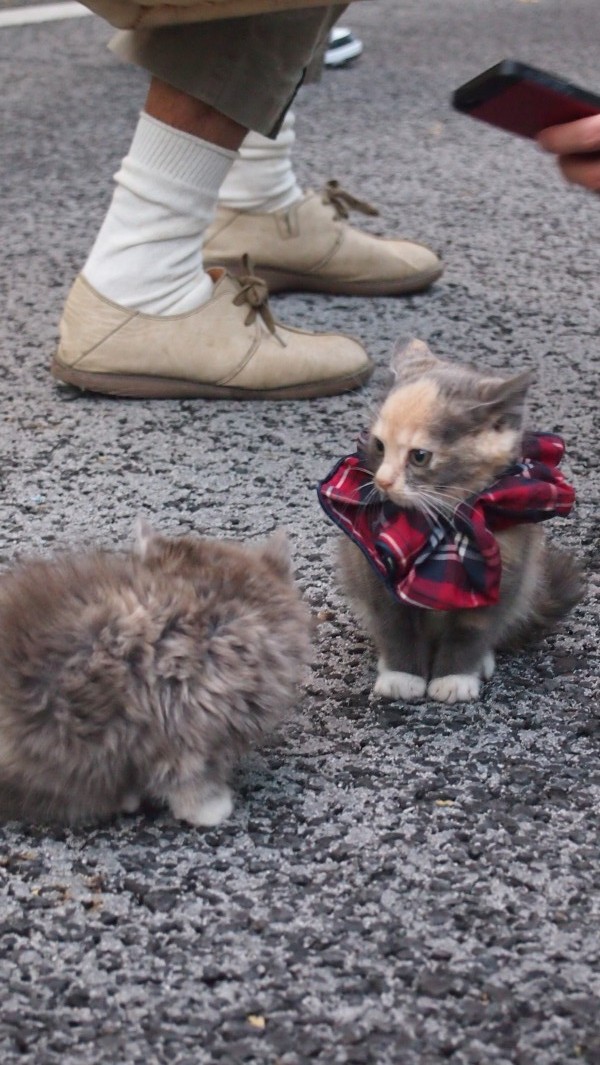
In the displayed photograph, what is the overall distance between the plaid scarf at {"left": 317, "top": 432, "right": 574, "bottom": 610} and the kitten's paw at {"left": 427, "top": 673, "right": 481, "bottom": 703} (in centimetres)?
11

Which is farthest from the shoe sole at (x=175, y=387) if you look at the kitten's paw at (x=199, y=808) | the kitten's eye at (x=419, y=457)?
the kitten's paw at (x=199, y=808)

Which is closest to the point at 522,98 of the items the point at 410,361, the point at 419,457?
the point at 410,361

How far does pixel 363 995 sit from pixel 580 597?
0.60 m

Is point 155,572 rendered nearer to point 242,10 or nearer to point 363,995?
point 363,995

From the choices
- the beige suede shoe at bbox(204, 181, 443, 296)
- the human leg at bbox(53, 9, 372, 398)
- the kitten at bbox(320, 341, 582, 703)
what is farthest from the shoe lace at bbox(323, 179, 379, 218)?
the kitten at bbox(320, 341, 582, 703)

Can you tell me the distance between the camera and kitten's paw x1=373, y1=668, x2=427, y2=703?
1.23 m

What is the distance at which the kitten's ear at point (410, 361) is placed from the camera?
124 cm

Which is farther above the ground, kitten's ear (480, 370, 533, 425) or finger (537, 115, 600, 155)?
finger (537, 115, 600, 155)

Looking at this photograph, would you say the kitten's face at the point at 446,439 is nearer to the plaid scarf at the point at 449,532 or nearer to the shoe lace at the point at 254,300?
the plaid scarf at the point at 449,532

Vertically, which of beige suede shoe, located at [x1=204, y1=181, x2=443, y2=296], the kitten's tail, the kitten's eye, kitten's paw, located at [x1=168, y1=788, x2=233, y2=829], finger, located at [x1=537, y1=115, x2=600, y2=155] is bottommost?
beige suede shoe, located at [x1=204, y1=181, x2=443, y2=296]

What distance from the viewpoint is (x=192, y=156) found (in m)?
1.75

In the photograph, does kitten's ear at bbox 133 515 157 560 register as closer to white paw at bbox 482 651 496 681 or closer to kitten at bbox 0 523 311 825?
kitten at bbox 0 523 311 825

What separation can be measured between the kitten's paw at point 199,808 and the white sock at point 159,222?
980 millimetres

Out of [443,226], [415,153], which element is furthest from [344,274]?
[415,153]
